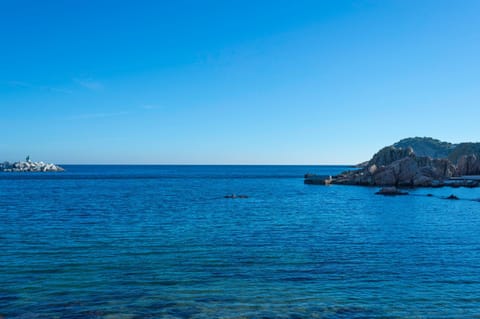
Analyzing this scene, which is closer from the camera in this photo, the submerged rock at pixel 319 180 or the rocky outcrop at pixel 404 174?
the rocky outcrop at pixel 404 174

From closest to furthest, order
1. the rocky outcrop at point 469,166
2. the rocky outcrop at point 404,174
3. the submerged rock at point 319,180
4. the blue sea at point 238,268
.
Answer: the blue sea at point 238,268 < the rocky outcrop at point 404,174 < the submerged rock at point 319,180 < the rocky outcrop at point 469,166

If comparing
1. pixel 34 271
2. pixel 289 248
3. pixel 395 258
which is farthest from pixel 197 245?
pixel 395 258

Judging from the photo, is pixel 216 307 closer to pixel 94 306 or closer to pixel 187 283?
pixel 187 283

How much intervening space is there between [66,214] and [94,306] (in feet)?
130

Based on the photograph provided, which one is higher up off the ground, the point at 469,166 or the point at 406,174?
the point at 469,166

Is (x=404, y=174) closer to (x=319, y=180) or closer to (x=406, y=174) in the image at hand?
(x=406, y=174)

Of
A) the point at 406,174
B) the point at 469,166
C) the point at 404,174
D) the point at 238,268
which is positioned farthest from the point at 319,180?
the point at 238,268

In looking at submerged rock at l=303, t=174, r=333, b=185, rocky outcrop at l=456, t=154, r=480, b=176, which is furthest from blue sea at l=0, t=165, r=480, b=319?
rocky outcrop at l=456, t=154, r=480, b=176

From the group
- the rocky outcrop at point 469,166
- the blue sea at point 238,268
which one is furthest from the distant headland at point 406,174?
the blue sea at point 238,268

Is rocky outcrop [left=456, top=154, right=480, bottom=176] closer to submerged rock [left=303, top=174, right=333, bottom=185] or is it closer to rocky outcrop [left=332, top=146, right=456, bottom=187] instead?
rocky outcrop [left=332, top=146, right=456, bottom=187]

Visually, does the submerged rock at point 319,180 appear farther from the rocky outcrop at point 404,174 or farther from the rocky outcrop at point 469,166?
the rocky outcrop at point 469,166

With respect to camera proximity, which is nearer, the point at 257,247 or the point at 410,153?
the point at 257,247

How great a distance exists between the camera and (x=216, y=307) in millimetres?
18844

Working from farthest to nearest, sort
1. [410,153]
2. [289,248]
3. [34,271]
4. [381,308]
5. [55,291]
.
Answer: [410,153] < [289,248] < [34,271] < [55,291] < [381,308]
